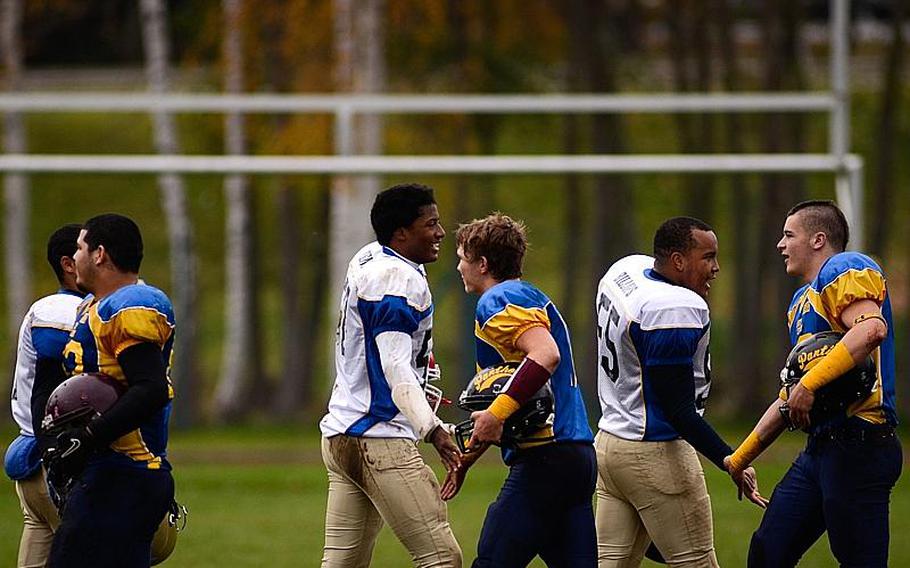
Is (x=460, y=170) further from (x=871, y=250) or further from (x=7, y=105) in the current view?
(x=871, y=250)

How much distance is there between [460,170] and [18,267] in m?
5.50

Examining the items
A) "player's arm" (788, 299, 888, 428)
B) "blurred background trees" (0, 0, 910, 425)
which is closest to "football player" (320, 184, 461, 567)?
"player's arm" (788, 299, 888, 428)

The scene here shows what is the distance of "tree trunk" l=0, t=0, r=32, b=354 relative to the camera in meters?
18.2

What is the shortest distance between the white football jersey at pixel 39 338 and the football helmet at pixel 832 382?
3059 mm

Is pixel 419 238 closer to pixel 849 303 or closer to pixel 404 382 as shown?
pixel 404 382

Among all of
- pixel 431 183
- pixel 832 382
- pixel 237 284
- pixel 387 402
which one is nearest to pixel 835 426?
pixel 832 382

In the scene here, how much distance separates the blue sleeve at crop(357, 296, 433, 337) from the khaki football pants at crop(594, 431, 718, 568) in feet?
3.34

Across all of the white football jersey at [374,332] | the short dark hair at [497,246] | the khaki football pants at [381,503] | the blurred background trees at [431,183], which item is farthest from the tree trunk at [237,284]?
the short dark hair at [497,246]

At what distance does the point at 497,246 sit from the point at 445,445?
88cm

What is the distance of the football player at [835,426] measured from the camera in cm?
638

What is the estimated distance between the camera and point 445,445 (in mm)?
6262

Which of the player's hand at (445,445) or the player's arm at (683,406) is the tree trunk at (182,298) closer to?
the player's hand at (445,445)

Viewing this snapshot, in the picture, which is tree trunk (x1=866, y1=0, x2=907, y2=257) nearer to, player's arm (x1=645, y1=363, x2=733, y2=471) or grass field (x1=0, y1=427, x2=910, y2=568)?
grass field (x1=0, y1=427, x2=910, y2=568)

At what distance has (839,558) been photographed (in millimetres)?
6500
